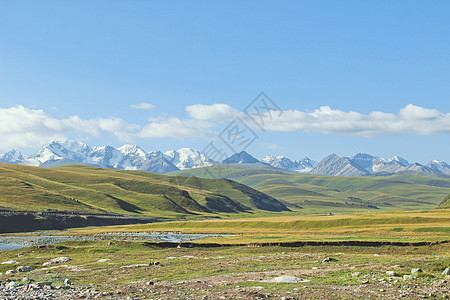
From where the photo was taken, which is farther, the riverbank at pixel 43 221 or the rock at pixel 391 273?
the riverbank at pixel 43 221

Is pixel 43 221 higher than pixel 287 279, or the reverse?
pixel 287 279

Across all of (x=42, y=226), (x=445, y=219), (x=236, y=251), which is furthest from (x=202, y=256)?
(x=42, y=226)

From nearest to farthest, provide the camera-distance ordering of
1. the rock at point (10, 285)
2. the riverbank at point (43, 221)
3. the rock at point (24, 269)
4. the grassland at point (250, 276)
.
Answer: the grassland at point (250, 276) → the rock at point (10, 285) → the rock at point (24, 269) → the riverbank at point (43, 221)

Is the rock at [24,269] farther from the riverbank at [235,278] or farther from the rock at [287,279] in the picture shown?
the rock at [287,279]

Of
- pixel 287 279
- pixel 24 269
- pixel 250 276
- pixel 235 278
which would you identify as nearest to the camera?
pixel 287 279

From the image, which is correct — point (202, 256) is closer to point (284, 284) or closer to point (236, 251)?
point (236, 251)

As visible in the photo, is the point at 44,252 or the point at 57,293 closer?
the point at 57,293

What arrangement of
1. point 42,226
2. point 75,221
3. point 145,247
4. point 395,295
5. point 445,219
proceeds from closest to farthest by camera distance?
1. point 395,295
2. point 145,247
3. point 445,219
4. point 42,226
5. point 75,221

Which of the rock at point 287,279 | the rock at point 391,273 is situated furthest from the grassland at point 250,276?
the rock at point 287,279

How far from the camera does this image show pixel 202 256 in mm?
53000

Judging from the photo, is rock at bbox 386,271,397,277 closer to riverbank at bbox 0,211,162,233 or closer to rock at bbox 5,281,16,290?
rock at bbox 5,281,16,290

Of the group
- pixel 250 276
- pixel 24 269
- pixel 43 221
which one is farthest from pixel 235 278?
pixel 43 221

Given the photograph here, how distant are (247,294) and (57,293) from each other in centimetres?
1360

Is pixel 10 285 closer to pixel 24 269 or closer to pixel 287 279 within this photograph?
pixel 24 269
